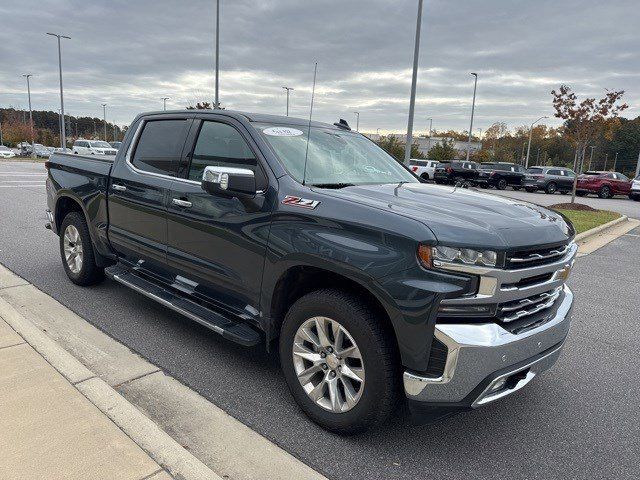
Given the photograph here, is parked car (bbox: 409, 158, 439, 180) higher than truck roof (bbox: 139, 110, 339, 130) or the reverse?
the reverse

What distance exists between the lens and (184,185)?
3.83 m

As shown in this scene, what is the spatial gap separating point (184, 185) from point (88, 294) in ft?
7.14

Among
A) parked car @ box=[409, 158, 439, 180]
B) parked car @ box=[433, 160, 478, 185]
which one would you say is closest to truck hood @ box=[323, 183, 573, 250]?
parked car @ box=[433, 160, 478, 185]

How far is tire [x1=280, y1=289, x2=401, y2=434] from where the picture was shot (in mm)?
2578

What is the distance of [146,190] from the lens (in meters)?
4.18

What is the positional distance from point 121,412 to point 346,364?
1.36 meters

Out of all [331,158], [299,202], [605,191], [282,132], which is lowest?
[605,191]

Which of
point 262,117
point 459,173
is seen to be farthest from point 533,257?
point 459,173

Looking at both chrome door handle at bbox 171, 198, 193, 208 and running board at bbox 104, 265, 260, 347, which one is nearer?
running board at bbox 104, 265, 260, 347

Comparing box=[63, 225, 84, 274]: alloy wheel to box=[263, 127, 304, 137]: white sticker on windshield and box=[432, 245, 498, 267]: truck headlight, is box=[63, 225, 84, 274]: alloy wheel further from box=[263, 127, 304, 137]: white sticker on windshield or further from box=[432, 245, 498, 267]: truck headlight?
box=[432, 245, 498, 267]: truck headlight

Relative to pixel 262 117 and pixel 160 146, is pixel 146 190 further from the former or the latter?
pixel 262 117

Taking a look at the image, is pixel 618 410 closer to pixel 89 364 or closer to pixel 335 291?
pixel 335 291

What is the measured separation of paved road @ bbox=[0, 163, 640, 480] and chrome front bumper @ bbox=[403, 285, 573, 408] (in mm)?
462

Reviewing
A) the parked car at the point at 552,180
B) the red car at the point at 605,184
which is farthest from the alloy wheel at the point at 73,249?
the parked car at the point at 552,180
